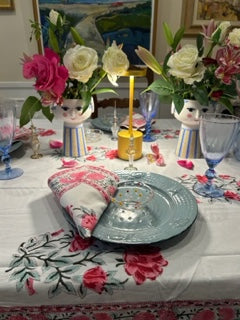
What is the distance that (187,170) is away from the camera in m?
0.91

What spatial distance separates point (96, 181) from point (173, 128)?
2.33ft

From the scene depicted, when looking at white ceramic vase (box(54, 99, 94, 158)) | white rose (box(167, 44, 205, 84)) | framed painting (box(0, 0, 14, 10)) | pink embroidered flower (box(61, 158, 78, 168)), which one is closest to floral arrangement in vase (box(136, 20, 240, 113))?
white rose (box(167, 44, 205, 84))

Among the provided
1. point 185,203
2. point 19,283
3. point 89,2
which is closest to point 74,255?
point 19,283

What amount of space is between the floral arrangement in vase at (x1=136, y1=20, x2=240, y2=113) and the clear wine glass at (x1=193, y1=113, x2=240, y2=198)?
146mm

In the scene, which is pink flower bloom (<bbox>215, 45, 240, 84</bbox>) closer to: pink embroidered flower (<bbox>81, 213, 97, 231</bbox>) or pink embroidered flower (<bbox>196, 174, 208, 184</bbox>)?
pink embroidered flower (<bbox>196, 174, 208, 184</bbox>)

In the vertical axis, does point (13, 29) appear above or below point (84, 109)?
above

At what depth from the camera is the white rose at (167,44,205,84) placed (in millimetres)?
826

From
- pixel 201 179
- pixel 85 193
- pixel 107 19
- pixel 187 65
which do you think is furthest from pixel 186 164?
pixel 107 19

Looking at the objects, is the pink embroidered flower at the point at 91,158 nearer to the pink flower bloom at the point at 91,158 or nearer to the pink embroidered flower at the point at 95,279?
the pink flower bloom at the point at 91,158

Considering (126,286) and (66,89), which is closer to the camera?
(126,286)

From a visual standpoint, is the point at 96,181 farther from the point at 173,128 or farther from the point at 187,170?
the point at 173,128

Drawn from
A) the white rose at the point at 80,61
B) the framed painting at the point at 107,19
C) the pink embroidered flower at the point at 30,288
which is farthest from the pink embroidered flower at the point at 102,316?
the framed painting at the point at 107,19

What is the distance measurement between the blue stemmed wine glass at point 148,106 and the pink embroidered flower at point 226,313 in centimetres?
73

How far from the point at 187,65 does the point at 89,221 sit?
20.8 inches
